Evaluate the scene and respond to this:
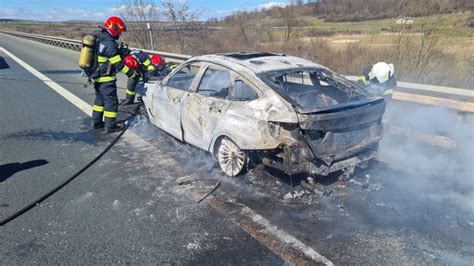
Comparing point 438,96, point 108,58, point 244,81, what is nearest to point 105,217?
point 244,81

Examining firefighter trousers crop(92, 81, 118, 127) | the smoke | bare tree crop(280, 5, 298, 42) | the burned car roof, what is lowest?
the smoke

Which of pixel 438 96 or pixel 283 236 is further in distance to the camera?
pixel 438 96

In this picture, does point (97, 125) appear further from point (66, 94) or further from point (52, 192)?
point (66, 94)

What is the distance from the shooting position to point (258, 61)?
4.55 meters

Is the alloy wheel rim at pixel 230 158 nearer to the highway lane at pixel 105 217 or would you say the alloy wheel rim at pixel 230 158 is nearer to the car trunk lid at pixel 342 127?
the highway lane at pixel 105 217

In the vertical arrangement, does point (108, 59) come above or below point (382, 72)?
above

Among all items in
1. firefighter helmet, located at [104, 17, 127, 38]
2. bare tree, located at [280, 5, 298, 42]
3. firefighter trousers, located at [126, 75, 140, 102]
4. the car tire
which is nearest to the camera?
the car tire

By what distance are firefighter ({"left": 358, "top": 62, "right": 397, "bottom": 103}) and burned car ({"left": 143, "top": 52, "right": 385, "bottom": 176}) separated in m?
1.16

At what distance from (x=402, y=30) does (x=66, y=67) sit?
1318cm

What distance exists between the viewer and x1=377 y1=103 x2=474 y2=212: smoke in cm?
414

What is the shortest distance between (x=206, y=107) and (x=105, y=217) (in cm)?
175

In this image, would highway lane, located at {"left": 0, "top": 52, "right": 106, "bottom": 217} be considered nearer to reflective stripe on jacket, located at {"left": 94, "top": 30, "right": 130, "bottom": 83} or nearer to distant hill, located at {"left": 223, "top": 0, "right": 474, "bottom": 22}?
reflective stripe on jacket, located at {"left": 94, "top": 30, "right": 130, "bottom": 83}

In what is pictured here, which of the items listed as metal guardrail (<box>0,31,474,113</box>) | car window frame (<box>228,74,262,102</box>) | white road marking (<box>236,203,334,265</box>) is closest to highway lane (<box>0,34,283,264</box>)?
white road marking (<box>236,203,334,265</box>)

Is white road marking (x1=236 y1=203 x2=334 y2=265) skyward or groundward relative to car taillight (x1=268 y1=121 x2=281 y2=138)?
groundward
